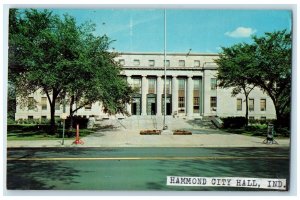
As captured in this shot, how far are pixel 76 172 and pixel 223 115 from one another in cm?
1297

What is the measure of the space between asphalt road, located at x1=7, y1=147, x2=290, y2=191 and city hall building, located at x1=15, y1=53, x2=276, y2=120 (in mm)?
2377

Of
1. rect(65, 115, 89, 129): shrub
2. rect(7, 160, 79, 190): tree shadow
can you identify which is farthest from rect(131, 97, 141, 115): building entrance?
rect(7, 160, 79, 190): tree shadow

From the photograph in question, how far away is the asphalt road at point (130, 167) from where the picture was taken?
377 inches

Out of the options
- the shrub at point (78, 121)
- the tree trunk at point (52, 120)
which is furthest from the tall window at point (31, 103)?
the shrub at point (78, 121)

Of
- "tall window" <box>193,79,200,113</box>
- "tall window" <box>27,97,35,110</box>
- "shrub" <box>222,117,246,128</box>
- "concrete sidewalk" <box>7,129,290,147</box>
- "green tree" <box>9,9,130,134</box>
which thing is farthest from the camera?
"tall window" <box>193,79,200,113</box>

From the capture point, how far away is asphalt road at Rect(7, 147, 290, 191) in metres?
9.58

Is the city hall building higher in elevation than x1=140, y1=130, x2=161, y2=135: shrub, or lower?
higher

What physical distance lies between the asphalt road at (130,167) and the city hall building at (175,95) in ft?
7.80

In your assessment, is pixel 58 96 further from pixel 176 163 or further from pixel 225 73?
pixel 225 73

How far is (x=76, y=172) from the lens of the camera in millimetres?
10391

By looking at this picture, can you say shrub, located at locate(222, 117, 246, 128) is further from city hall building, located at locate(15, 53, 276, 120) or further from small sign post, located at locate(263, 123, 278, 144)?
small sign post, located at locate(263, 123, 278, 144)

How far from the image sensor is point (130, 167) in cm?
1078

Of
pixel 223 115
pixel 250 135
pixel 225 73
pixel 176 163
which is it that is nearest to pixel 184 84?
pixel 223 115

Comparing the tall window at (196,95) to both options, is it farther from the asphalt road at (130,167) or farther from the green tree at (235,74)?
the asphalt road at (130,167)
